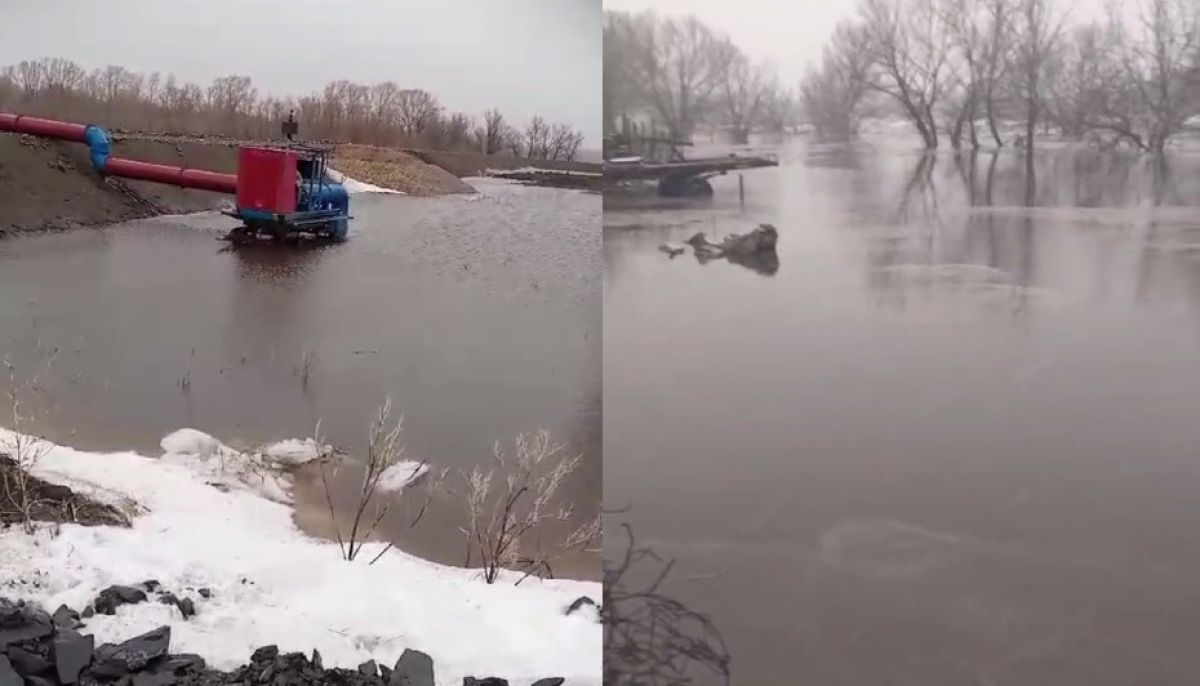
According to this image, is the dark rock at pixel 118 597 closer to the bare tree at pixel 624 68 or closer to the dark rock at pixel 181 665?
the dark rock at pixel 181 665

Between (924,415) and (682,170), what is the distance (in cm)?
57

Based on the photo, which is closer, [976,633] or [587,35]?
[976,633]

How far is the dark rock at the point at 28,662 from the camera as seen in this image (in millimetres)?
1860

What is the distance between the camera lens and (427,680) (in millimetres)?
1776

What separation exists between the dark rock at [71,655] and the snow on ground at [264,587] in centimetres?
4

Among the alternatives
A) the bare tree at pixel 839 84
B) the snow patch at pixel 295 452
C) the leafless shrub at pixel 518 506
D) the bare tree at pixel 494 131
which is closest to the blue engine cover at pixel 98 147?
the snow patch at pixel 295 452

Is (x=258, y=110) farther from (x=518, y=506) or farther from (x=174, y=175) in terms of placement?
(x=518, y=506)

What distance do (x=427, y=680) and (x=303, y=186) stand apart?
100cm

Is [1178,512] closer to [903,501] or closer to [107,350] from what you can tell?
[903,501]

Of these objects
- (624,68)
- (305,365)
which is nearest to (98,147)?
(305,365)

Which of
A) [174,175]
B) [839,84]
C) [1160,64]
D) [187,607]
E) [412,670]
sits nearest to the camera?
[1160,64]

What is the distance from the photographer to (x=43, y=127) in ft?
6.60

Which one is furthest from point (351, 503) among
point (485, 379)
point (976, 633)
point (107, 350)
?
point (976, 633)

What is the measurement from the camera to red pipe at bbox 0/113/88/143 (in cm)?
200
